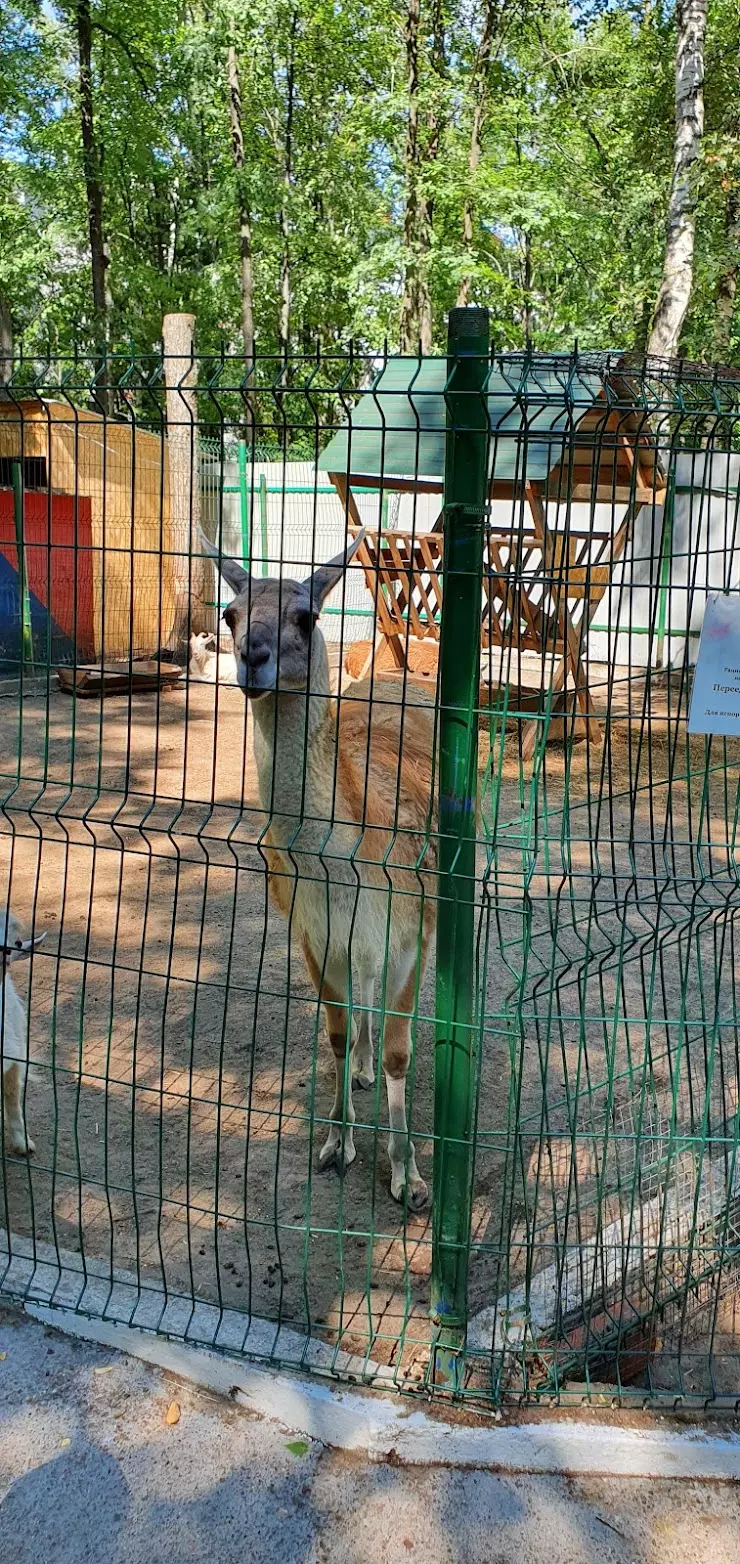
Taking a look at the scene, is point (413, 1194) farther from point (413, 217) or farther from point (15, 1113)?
point (413, 217)

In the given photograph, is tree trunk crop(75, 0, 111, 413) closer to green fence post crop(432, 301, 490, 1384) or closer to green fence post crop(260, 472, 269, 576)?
green fence post crop(260, 472, 269, 576)

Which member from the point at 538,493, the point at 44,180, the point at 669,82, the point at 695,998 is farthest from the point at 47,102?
the point at 695,998

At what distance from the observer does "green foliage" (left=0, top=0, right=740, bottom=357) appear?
60.5 ft

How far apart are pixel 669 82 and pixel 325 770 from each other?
19350 mm

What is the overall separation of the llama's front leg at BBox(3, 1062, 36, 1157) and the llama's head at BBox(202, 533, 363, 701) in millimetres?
1528

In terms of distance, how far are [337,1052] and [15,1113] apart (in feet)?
3.52

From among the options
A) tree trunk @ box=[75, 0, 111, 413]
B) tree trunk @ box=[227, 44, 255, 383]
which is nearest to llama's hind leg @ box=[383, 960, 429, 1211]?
tree trunk @ box=[75, 0, 111, 413]

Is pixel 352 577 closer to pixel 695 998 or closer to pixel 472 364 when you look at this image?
pixel 695 998

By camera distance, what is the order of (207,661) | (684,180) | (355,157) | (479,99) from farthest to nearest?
(355,157)
(479,99)
(207,661)
(684,180)

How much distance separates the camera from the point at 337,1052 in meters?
3.88

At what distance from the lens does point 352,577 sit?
14836mm

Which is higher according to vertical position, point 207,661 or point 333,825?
Result: point 333,825

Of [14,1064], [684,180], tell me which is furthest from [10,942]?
[684,180]

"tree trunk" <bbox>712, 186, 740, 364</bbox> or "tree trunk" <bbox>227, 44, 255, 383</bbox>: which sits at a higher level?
"tree trunk" <bbox>227, 44, 255, 383</bbox>
